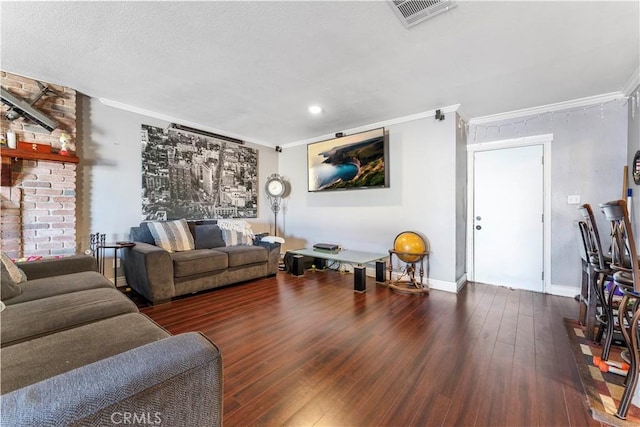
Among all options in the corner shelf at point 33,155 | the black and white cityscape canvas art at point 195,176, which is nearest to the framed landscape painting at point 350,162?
the black and white cityscape canvas art at point 195,176

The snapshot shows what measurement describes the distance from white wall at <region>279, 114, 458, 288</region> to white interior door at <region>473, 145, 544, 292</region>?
68cm

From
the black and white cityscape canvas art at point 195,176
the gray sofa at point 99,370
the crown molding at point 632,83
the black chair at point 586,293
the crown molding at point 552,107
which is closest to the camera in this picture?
the gray sofa at point 99,370

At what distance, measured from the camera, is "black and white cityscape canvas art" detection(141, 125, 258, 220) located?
370 centimetres

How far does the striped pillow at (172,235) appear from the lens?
11.0 feet

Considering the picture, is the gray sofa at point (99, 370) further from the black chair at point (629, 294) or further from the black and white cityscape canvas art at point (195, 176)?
the black and white cityscape canvas art at point (195, 176)

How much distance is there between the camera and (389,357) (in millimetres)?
1889

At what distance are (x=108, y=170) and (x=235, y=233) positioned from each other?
5.80ft

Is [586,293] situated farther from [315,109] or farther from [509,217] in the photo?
[315,109]

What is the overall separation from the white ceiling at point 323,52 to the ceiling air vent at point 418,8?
0.06m

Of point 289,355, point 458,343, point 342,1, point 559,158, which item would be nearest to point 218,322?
point 289,355

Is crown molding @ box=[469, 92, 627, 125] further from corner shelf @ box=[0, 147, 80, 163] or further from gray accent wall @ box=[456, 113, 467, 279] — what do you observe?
corner shelf @ box=[0, 147, 80, 163]

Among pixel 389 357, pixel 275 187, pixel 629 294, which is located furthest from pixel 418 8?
pixel 275 187

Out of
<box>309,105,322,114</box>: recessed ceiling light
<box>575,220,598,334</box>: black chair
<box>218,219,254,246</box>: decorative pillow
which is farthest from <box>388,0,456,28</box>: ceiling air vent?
<box>218,219,254,246</box>: decorative pillow

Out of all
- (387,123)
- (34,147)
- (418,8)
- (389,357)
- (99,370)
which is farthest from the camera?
(387,123)
